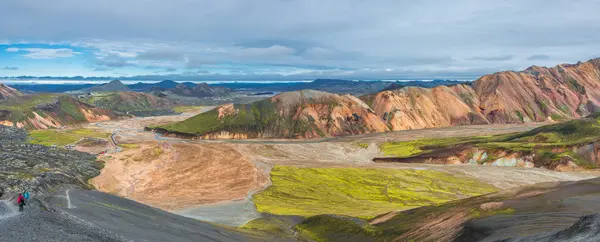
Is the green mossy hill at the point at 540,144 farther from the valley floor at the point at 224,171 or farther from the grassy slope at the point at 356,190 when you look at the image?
the grassy slope at the point at 356,190

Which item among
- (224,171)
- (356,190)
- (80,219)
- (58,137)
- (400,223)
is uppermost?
(80,219)

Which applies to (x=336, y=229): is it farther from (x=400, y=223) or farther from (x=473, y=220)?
(x=473, y=220)

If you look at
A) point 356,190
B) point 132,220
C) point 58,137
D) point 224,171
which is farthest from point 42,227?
point 58,137

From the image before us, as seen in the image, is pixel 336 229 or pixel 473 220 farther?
pixel 336 229

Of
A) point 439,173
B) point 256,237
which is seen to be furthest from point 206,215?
point 439,173

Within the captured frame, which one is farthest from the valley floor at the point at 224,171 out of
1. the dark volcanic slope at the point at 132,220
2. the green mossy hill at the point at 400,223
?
the dark volcanic slope at the point at 132,220

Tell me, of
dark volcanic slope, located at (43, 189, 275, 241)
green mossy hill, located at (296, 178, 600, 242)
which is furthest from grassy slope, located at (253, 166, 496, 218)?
dark volcanic slope, located at (43, 189, 275, 241)

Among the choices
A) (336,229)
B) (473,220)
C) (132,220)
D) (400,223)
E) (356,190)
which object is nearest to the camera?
(473,220)
